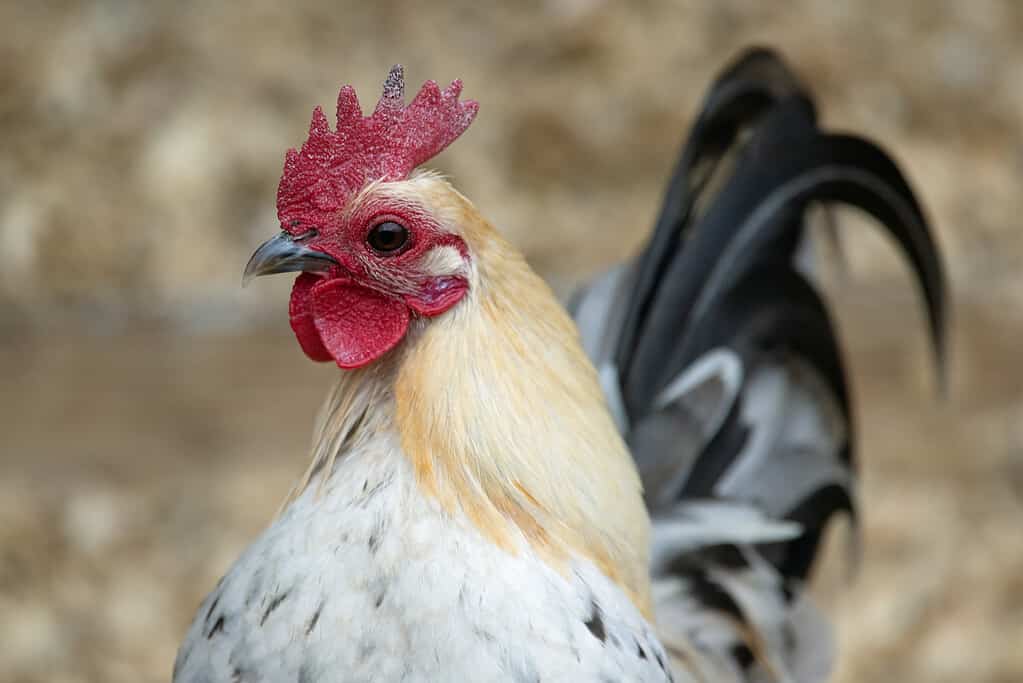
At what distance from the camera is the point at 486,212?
3.86m

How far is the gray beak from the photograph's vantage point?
125cm

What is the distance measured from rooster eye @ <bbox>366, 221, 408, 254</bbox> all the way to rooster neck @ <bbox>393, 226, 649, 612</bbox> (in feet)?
0.30

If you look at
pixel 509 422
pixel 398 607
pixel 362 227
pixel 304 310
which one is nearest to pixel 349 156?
pixel 362 227

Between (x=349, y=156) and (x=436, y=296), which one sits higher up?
(x=349, y=156)

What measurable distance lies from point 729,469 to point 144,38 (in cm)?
271

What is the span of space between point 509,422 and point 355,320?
22cm

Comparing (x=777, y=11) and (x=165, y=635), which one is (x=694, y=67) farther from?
(x=165, y=635)

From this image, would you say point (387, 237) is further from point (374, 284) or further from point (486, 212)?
point (486, 212)

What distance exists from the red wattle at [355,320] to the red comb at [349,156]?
0.27 feet

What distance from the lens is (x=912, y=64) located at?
3.92 metres

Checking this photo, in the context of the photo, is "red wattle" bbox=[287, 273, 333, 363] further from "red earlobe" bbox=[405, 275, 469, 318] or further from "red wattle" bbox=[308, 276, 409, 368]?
"red earlobe" bbox=[405, 275, 469, 318]

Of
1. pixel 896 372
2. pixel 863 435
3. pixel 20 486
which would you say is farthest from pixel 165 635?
pixel 896 372

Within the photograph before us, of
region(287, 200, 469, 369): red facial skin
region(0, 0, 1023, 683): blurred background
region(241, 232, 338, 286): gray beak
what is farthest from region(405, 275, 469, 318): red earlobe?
region(0, 0, 1023, 683): blurred background

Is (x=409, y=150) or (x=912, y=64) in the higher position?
(x=409, y=150)
